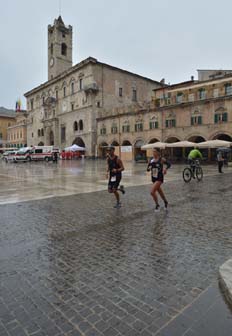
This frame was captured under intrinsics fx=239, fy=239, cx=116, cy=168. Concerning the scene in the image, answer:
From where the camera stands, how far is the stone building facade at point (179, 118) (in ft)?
99.6

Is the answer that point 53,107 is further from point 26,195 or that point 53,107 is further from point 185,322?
point 185,322

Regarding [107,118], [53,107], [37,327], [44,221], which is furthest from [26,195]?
[53,107]

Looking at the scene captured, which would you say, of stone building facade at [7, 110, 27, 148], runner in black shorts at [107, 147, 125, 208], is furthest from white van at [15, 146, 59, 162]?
stone building facade at [7, 110, 27, 148]

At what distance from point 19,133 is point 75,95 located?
114 feet

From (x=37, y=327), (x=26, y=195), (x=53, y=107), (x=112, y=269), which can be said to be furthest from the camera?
(x=53, y=107)

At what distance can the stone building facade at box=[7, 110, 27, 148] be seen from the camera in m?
73.9

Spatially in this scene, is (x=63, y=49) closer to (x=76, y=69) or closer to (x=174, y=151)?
(x=76, y=69)

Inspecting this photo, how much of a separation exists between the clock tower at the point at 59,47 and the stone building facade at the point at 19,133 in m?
19.6

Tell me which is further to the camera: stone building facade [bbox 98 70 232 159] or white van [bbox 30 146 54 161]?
white van [bbox 30 146 54 161]

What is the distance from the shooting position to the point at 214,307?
8.52ft

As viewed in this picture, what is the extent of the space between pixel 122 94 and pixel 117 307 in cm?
5212

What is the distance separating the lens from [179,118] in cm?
3409

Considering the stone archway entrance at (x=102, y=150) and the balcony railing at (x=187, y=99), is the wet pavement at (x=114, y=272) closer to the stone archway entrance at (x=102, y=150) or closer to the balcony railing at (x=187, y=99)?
the balcony railing at (x=187, y=99)

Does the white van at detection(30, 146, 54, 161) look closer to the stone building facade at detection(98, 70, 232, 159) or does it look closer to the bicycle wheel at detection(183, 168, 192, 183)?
the stone building facade at detection(98, 70, 232, 159)
